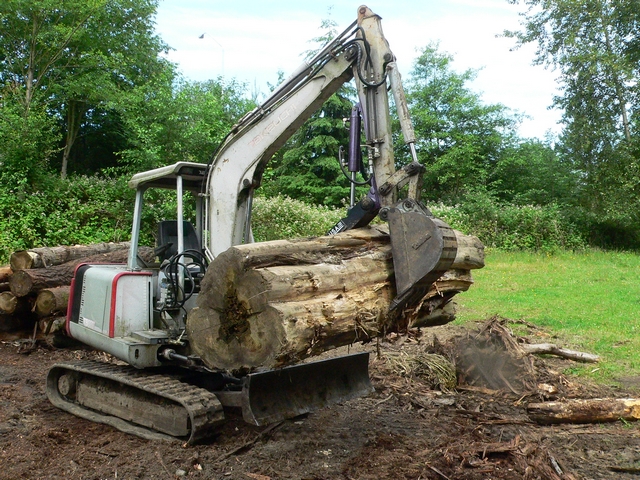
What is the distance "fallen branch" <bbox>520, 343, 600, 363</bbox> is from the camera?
7105 millimetres

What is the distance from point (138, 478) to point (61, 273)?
502 cm

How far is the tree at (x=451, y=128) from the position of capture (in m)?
28.7

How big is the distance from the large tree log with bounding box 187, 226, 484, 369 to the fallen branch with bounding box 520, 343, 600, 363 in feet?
10.8

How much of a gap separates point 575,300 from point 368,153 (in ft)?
25.1

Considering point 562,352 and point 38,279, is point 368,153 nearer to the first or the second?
point 562,352

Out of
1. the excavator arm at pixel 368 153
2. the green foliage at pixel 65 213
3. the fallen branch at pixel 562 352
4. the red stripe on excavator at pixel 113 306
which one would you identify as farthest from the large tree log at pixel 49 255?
the fallen branch at pixel 562 352

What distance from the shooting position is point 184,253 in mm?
5105

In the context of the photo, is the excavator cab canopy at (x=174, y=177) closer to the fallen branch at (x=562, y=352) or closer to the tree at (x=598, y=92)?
the fallen branch at (x=562, y=352)

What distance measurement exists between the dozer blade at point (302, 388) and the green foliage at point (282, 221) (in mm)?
11175

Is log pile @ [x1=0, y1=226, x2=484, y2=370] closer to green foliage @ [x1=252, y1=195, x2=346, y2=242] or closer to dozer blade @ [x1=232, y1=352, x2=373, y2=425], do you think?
dozer blade @ [x1=232, y1=352, x2=373, y2=425]

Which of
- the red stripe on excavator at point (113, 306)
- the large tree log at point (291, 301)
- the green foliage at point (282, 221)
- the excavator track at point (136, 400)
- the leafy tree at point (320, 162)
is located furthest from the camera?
the leafy tree at point (320, 162)

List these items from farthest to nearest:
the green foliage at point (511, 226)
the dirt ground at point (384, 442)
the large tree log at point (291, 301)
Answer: the green foliage at point (511, 226), the dirt ground at point (384, 442), the large tree log at point (291, 301)

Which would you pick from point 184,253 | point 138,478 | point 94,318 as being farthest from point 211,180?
point 138,478

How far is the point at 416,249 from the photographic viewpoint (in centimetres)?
424
